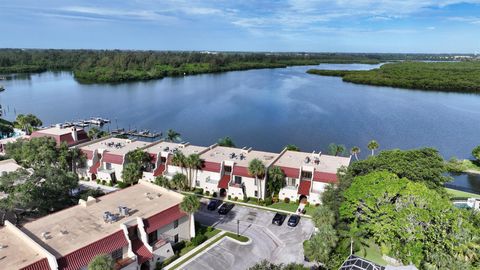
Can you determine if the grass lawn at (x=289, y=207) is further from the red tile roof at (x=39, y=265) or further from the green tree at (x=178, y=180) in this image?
the red tile roof at (x=39, y=265)

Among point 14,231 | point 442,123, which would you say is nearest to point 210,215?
point 14,231

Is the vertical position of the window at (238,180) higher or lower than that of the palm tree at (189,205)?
lower

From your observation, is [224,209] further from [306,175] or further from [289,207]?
[306,175]

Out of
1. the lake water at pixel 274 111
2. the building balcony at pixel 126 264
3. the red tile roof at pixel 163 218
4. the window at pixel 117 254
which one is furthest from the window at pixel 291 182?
the lake water at pixel 274 111

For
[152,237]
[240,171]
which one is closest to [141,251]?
[152,237]

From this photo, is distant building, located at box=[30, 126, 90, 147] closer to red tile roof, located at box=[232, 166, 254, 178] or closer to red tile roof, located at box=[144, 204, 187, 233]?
red tile roof, located at box=[232, 166, 254, 178]

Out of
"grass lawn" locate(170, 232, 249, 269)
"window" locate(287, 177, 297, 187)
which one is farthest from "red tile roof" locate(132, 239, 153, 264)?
"window" locate(287, 177, 297, 187)

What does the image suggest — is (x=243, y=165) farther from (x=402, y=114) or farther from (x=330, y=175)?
(x=402, y=114)
